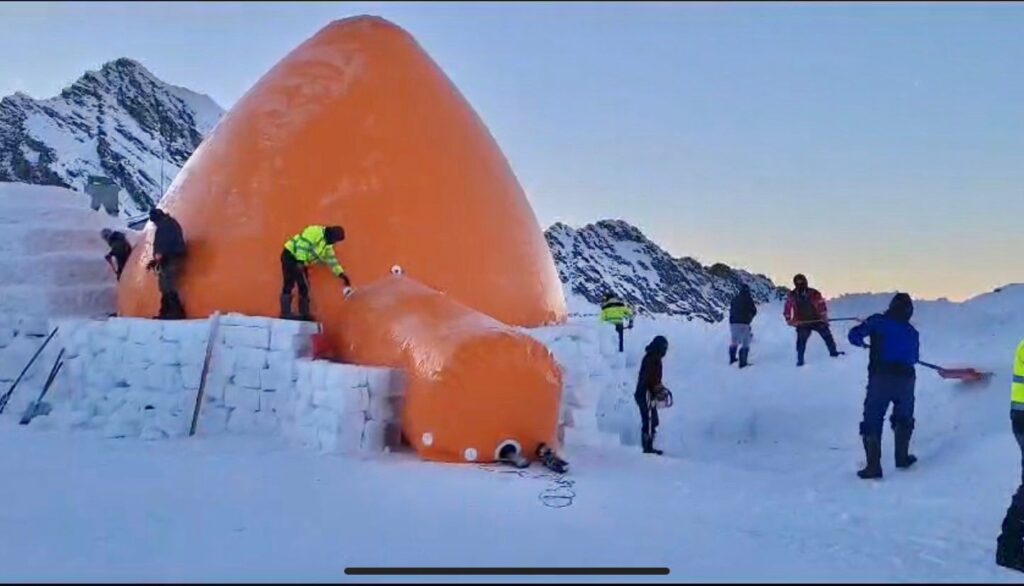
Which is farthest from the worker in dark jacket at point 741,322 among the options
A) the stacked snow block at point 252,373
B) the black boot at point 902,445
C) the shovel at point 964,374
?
the stacked snow block at point 252,373

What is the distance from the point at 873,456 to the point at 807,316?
15.2 ft

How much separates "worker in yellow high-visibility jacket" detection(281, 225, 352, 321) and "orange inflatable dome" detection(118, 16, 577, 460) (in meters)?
0.17

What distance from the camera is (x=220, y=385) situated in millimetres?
8195

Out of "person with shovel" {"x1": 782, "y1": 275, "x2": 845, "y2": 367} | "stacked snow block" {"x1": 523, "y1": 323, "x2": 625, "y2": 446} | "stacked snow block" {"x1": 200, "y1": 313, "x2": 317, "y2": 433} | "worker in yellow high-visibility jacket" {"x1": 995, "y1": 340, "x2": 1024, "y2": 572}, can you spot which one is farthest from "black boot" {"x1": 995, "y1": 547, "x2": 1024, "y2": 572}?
"person with shovel" {"x1": 782, "y1": 275, "x2": 845, "y2": 367}

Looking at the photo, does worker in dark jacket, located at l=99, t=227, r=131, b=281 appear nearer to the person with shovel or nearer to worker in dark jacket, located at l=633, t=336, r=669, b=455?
worker in dark jacket, located at l=633, t=336, r=669, b=455

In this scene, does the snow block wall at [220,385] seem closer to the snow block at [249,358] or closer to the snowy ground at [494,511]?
the snow block at [249,358]

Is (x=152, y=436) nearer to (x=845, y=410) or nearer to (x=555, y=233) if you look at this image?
(x=845, y=410)

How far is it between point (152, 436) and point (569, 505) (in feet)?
12.8

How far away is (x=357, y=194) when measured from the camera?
8.82 m

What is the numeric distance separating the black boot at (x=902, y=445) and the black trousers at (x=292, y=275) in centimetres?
461

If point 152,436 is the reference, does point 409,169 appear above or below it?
above

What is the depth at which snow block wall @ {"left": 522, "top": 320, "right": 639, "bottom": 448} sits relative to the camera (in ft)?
27.1

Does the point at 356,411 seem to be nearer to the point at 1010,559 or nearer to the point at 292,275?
the point at 292,275

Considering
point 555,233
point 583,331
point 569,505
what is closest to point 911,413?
point 583,331
